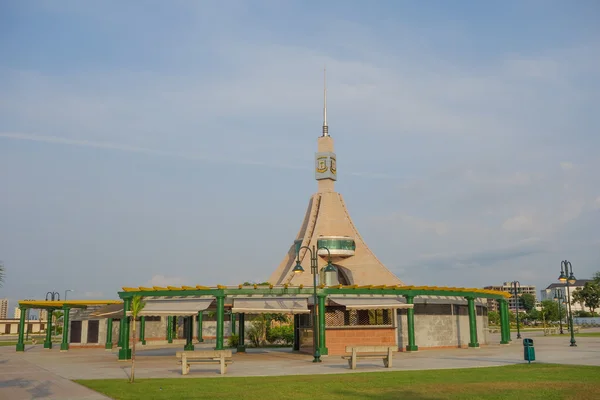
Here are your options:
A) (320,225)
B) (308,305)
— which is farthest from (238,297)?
(320,225)

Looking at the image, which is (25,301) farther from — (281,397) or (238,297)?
(281,397)

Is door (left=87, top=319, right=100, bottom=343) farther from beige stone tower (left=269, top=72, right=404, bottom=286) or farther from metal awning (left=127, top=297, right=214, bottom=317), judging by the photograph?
beige stone tower (left=269, top=72, right=404, bottom=286)

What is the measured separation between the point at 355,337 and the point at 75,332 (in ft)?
94.5

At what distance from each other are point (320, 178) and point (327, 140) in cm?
476

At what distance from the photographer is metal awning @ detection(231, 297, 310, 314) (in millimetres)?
31141

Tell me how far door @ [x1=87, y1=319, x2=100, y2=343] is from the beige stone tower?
2243cm

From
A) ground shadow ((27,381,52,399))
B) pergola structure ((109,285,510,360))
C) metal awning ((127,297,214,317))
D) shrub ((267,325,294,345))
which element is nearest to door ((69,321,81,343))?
shrub ((267,325,294,345))

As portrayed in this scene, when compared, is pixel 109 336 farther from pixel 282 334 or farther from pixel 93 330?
pixel 282 334

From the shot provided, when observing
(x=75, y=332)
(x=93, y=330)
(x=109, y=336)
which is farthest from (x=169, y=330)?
(x=109, y=336)

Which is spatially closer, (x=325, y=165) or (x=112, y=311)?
(x=112, y=311)

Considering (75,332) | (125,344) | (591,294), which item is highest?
(591,294)

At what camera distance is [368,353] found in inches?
942

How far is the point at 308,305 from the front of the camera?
1348 inches

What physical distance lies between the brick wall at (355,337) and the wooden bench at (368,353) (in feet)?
26.4
